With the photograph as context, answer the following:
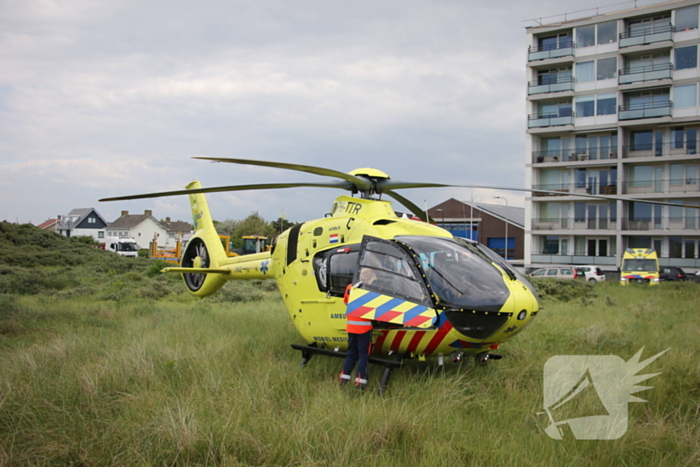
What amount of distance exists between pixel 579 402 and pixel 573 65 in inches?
1471

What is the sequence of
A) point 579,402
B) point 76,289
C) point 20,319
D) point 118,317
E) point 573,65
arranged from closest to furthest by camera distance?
point 579,402
point 20,319
point 118,317
point 76,289
point 573,65

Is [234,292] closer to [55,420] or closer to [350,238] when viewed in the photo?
[350,238]

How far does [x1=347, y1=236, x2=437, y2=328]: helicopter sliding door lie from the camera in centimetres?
625

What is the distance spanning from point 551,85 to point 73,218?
71.5 meters

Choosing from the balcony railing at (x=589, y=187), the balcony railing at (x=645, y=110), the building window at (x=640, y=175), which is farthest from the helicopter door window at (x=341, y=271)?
the building window at (x=640, y=175)

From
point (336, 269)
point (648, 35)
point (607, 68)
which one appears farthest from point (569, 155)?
point (336, 269)

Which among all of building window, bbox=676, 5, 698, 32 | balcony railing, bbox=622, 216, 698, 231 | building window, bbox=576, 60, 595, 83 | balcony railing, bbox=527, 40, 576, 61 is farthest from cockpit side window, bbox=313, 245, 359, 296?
building window, bbox=676, 5, 698, 32

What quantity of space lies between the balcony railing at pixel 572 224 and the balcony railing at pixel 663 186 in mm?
2515

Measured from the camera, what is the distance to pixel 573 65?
1486 inches

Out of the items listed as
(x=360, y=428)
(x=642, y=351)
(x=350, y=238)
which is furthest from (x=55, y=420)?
(x=642, y=351)

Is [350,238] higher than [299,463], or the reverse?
[350,238]

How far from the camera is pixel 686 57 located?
114 feet

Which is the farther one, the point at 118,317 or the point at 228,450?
the point at 118,317

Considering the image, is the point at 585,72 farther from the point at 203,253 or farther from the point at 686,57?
the point at 203,253
